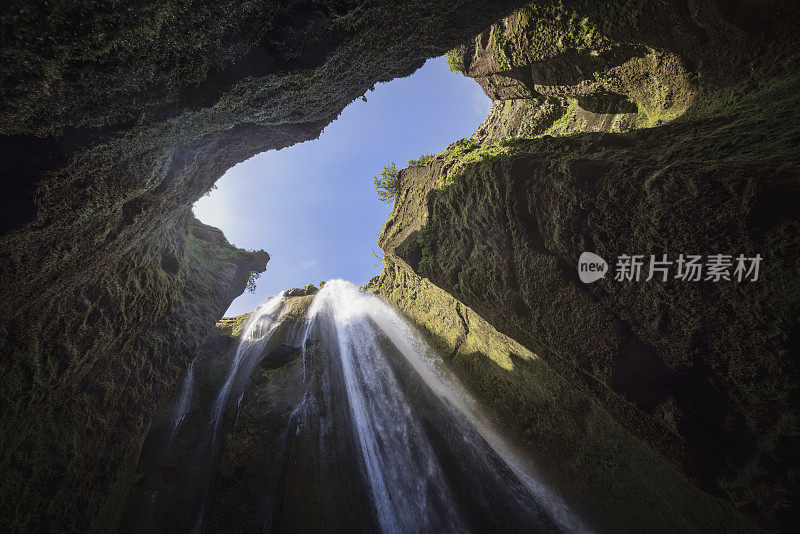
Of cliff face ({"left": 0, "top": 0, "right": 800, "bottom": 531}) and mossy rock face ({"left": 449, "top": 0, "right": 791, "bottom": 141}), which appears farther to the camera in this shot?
mossy rock face ({"left": 449, "top": 0, "right": 791, "bottom": 141})

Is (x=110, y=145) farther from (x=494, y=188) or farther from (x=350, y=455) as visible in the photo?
(x=350, y=455)

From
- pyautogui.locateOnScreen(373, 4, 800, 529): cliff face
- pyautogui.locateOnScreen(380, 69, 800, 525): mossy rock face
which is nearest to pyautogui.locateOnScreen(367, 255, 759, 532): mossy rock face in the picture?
pyautogui.locateOnScreen(373, 4, 800, 529): cliff face

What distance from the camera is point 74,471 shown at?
6.68 meters

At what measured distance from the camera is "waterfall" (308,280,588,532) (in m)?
7.92

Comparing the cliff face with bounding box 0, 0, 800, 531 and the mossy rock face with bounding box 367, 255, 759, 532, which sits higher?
the cliff face with bounding box 0, 0, 800, 531

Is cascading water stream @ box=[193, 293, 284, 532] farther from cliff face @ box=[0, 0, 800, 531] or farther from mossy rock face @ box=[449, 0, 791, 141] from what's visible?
mossy rock face @ box=[449, 0, 791, 141]

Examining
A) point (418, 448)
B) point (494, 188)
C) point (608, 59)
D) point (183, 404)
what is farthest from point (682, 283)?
point (183, 404)

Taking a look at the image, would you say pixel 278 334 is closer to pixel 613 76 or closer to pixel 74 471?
pixel 74 471

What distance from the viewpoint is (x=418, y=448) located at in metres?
10.0

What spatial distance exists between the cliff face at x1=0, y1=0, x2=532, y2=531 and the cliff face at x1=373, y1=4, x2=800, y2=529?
11.1 feet

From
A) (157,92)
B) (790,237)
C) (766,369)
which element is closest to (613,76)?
(790,237)

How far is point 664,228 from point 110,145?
28.9ft

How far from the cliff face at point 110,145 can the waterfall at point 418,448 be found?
26.4 feet

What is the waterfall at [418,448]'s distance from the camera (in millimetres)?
7922
